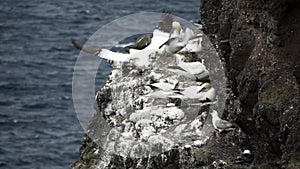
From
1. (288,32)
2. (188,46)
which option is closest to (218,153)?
(288,32)

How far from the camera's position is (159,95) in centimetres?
1523

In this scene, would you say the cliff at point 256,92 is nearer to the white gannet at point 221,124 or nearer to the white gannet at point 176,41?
the white gannet at point 221,124

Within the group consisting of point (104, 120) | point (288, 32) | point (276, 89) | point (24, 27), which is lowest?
point (24, 27)

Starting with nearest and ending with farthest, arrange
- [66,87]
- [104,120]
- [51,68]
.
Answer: [104,120] → [66,87] → [51,68]

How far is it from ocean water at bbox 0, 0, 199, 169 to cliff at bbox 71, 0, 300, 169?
3715cm

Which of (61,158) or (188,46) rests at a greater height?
(188,46)

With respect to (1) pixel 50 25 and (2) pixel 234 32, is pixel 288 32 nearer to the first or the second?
(2) pixel 234 32

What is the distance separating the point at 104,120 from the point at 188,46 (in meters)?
2.64

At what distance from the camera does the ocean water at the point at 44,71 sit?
53656mm

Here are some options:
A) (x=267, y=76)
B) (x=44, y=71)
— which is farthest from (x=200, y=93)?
(x=44, y=71)

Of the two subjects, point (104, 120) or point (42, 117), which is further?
point (42, 117)

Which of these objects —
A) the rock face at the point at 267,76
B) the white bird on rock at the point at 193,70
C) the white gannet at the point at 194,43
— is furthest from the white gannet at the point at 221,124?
the white gannet at the point at 194,43

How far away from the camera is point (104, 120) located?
625 inches

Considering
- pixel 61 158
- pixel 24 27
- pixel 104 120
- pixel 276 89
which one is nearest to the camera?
pixel 276 89
